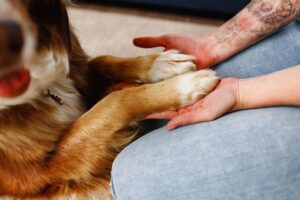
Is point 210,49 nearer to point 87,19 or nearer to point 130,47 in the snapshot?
point 130,47

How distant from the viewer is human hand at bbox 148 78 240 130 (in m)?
1.15

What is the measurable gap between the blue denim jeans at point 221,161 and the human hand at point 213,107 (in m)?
0.02

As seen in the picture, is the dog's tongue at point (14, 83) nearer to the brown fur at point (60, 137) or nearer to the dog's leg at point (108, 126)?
the brown fur at point (60, 137)

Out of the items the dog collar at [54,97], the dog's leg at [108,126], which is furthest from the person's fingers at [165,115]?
the dog collar at [54,97]

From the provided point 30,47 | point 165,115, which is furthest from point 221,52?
point 30,47

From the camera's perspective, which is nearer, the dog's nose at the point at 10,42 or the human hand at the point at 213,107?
the dog's nose at the point at 10,42

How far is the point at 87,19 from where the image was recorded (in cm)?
285

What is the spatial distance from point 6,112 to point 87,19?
1.79 m

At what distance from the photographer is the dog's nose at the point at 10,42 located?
0.87 metres

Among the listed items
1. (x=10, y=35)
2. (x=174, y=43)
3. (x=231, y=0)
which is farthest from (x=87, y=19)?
(x=10, y=35)

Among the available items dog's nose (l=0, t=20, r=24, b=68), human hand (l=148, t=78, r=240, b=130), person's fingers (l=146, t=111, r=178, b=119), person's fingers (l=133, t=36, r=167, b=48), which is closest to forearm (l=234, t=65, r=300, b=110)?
human hand (l=148, t=78, r=240, b=130)

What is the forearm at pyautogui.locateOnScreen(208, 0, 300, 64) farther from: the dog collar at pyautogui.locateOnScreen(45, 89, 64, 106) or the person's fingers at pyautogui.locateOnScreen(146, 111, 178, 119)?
the dog collar at pyautogui.locateOnScreen(45, 89, 64, 106)

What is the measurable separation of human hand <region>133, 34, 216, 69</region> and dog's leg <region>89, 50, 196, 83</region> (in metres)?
0.09

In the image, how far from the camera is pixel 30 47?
3.28 feet
